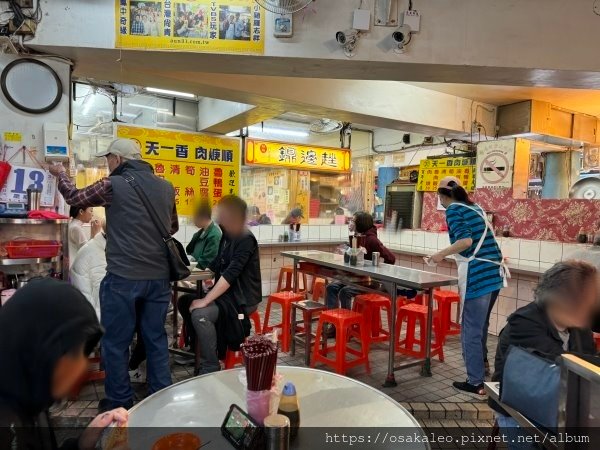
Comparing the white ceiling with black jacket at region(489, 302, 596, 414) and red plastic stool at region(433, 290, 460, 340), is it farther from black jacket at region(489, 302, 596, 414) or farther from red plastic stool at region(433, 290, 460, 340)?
black jacket at region(489, 302, 596, 414)

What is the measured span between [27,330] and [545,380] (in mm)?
1600

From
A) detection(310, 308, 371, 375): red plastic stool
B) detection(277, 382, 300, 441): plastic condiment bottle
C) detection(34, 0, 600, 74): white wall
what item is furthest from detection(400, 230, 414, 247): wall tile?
detection(277, 382, 300, 441): plastic condiment bottle

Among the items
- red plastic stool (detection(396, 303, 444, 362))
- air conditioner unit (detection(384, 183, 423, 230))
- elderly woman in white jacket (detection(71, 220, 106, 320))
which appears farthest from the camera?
air conditioner unit (detection(384, 183, 423, 230))

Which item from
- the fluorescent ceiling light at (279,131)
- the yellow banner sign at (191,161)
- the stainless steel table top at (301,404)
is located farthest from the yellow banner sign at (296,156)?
the stainless steel table top at (301,404)

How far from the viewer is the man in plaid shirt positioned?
2967mm

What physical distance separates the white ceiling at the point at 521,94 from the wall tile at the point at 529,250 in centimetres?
196

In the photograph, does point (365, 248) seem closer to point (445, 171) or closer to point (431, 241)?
point (431, 241)

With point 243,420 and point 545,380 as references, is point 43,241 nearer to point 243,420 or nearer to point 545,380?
point 243,420

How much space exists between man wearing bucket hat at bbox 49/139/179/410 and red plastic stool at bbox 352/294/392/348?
212 cm

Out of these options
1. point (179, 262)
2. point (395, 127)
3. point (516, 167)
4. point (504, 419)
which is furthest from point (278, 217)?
point (504, 419)

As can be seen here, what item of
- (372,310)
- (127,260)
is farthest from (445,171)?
(127,260)

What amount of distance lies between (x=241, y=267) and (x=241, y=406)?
144cm

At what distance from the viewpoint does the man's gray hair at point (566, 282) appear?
5.54 ft

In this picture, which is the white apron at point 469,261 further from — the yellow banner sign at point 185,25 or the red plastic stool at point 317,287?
the red plastic stool at point 317,287
